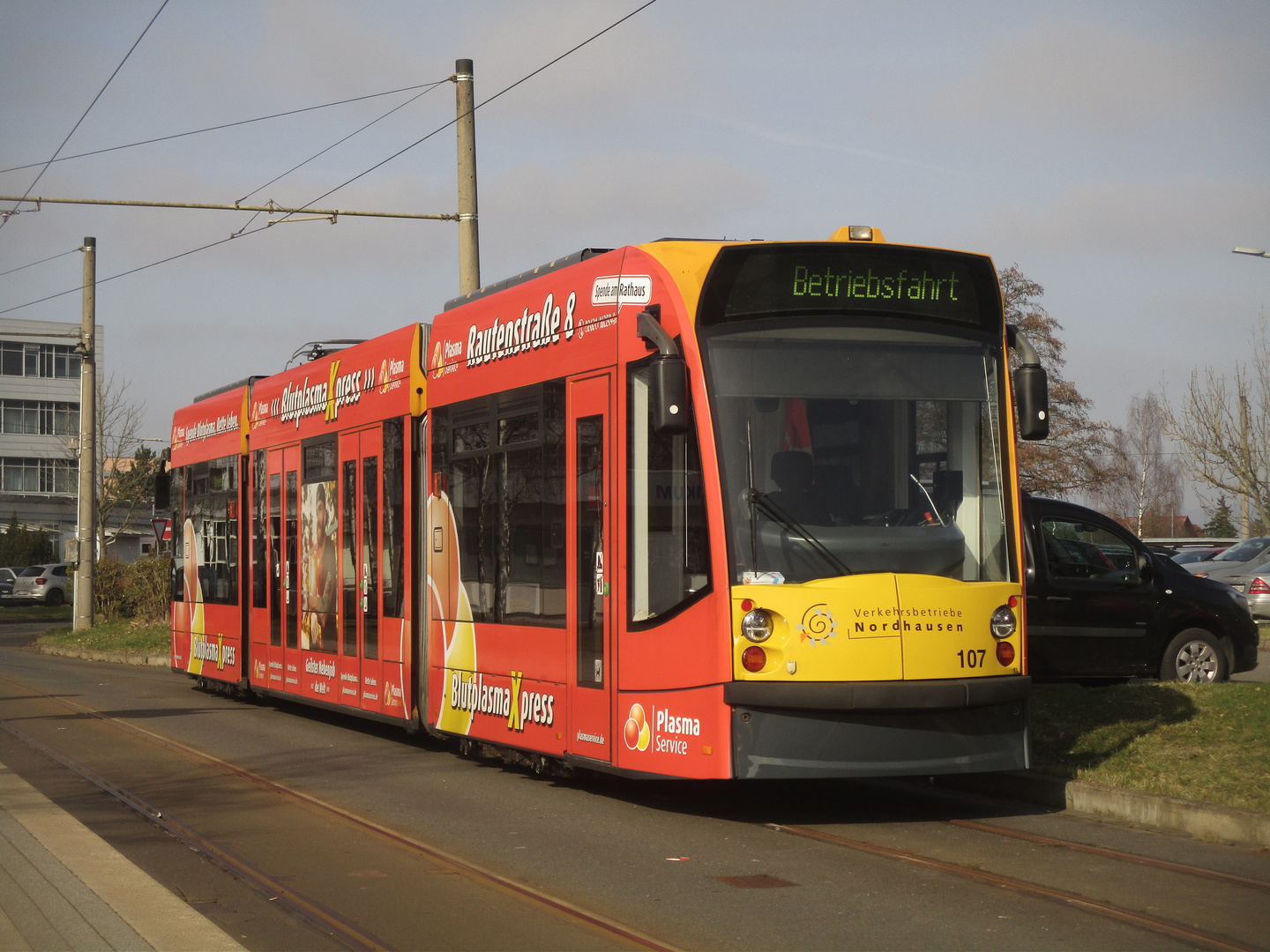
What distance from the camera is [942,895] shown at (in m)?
6.61

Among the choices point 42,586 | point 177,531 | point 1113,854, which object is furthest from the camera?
point 42,586

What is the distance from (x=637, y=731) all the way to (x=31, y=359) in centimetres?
8528

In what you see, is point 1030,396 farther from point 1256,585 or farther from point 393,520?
point 1256,585

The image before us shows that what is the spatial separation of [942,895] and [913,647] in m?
1.82

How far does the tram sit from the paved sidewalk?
9.63 feet

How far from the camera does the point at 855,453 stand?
834cm

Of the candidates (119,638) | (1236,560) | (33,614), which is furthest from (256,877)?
(33,614)

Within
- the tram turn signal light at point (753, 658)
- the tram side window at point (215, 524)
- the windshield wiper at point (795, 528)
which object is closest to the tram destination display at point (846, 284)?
the windshield wiper at point (795, 528)

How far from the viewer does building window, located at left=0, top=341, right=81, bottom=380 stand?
84.8 m

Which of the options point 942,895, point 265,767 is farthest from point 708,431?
point 265,767

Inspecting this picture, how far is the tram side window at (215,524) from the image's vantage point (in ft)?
56.9

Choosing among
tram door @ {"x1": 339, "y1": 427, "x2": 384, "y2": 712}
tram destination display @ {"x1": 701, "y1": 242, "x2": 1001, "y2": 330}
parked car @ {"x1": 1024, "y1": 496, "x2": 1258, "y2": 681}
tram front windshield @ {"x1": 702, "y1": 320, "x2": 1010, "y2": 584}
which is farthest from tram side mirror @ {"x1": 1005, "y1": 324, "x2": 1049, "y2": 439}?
tram door @ {"x1": 339, "y1": 427, "x2": 384, "y2": 712}

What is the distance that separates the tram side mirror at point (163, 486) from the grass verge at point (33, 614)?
2693 centimetres

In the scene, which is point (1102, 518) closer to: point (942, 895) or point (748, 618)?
point (748, 618)
